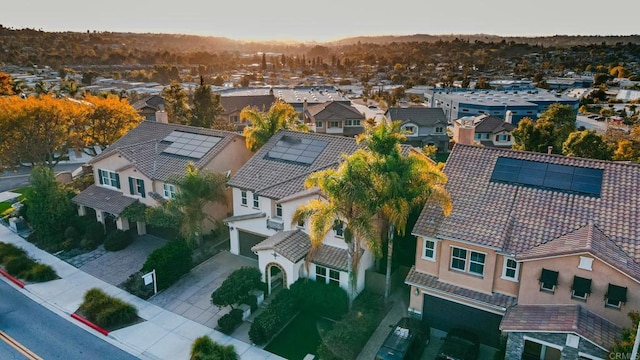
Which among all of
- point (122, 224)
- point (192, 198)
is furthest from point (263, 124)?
point (122, 224)

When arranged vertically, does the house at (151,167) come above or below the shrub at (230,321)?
above

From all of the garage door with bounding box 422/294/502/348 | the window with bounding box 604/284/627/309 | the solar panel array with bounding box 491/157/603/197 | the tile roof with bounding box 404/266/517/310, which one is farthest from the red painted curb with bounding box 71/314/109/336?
the window with bounding box 604/284/627/309

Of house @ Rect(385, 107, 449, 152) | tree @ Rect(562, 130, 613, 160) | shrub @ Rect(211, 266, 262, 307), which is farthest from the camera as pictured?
house @ Rect(385, 107, 449, 152)

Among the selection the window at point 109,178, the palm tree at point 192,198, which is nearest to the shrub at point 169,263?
the palm tree at point 192,198

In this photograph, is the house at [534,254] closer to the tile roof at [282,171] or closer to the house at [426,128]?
the tile roof at [282,171]

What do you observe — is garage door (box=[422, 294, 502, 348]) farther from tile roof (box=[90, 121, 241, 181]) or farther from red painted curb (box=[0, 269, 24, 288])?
red painted curb (box=[0, 269, 24, 288])

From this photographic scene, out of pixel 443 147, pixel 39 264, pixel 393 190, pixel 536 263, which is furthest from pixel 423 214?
pixel 443 147
